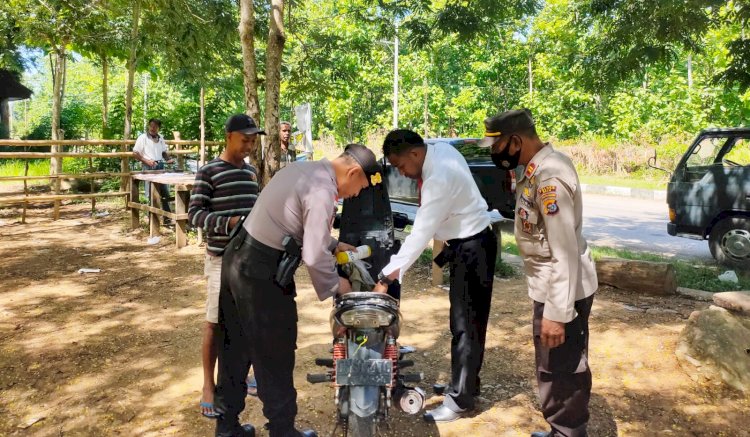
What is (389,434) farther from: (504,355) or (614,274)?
(614,274)

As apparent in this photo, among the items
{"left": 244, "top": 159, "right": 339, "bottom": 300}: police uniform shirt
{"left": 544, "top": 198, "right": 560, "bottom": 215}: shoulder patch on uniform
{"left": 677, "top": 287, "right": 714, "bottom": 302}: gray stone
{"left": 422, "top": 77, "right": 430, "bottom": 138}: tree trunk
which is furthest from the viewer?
{"left": 422, "top": 77, "right": 430, "bottom": 138}: tree trunk

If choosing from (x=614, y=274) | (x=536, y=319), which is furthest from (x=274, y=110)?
(x=536, y=319)

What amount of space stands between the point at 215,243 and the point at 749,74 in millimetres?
6042

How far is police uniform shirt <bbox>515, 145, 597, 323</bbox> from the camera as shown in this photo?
8.11 ft

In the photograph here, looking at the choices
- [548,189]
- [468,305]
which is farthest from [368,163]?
[468,305]

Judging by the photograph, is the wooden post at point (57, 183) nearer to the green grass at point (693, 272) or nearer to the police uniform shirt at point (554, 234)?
the green grass at point (693, 272)

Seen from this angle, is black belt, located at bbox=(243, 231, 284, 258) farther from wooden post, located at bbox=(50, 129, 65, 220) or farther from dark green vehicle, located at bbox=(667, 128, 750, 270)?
wooden post, located at bbox=(50, 129, 65, 220)

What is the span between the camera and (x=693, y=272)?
21.8 feet

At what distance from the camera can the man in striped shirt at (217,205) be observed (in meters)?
3.19

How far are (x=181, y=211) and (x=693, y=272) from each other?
6.38 meters

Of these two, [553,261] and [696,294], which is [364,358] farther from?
[696,294]

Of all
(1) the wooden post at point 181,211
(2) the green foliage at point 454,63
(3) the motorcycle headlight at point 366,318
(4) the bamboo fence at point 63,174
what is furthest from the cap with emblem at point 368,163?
(4) the bamboo fence at point 63,174

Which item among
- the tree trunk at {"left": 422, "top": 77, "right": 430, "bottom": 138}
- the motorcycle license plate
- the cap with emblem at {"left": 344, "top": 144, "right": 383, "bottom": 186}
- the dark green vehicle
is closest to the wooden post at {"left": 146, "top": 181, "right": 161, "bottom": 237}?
the cap with emblem at {"left": 344, "top": 144, "right": 383, "bottom": 186}

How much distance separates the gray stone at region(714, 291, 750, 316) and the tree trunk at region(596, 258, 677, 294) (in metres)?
1.63
